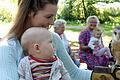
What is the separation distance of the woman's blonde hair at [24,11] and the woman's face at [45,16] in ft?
A: 0.07

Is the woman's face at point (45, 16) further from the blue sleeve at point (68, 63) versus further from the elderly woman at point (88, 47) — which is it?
the elderly woman at point (88, 47)

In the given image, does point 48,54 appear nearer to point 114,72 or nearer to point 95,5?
point 114,72

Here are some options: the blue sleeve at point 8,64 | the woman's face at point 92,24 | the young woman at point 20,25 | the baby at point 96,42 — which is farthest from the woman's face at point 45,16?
the woman's face at point 92,24

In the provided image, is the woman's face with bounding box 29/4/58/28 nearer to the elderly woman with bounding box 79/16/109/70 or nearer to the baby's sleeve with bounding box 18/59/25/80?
the baby's sleeve with bounding box 18/59/25/80

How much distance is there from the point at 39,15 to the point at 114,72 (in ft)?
1.80

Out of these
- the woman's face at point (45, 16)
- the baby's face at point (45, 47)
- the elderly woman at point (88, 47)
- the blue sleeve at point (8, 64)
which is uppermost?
the woman's face at point (45, 16)

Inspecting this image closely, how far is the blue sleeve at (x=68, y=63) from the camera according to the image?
7.41 ft

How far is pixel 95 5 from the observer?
1591cm

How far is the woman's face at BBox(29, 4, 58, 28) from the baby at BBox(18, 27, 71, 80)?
0.12 ft

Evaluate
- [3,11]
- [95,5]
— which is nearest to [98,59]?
[3,11]

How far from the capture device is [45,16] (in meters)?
1.95

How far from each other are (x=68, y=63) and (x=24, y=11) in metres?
0.54

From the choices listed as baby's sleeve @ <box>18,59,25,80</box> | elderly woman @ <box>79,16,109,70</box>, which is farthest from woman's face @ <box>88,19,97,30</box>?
baby's sleeve @ <box>18,59,25,80</box>

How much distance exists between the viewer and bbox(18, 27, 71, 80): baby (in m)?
1.92
